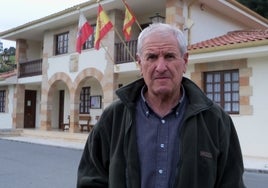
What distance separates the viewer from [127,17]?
45.2ft

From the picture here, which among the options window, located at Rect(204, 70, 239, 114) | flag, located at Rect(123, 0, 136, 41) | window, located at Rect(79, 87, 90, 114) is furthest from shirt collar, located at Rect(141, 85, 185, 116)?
window, located at Rect(79, 87, 90, 114)

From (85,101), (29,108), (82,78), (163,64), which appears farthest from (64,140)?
(163,64)

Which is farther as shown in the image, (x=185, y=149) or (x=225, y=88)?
(x=225, y=88)

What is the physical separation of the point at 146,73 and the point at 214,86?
11.6 metres

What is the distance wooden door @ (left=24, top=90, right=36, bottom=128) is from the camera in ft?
79.4

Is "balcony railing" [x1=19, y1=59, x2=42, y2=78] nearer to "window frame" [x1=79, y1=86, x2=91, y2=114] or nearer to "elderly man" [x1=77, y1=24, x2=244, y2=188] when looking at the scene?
"window frame" [x1=79, y1=86, x2=91, y2=114]

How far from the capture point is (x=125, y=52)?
16078 millimetres

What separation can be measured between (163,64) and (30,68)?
21316mm

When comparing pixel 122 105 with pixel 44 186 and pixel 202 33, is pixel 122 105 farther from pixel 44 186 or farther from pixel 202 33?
pixel 202 33

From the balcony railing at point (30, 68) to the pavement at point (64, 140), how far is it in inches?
127

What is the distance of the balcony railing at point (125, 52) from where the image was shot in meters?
15.5

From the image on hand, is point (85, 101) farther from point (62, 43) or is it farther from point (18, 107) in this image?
point (18, 107)

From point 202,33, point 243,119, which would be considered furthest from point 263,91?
point 202,33

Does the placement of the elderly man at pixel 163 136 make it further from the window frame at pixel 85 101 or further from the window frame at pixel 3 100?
the window frame at pixel 3 100
